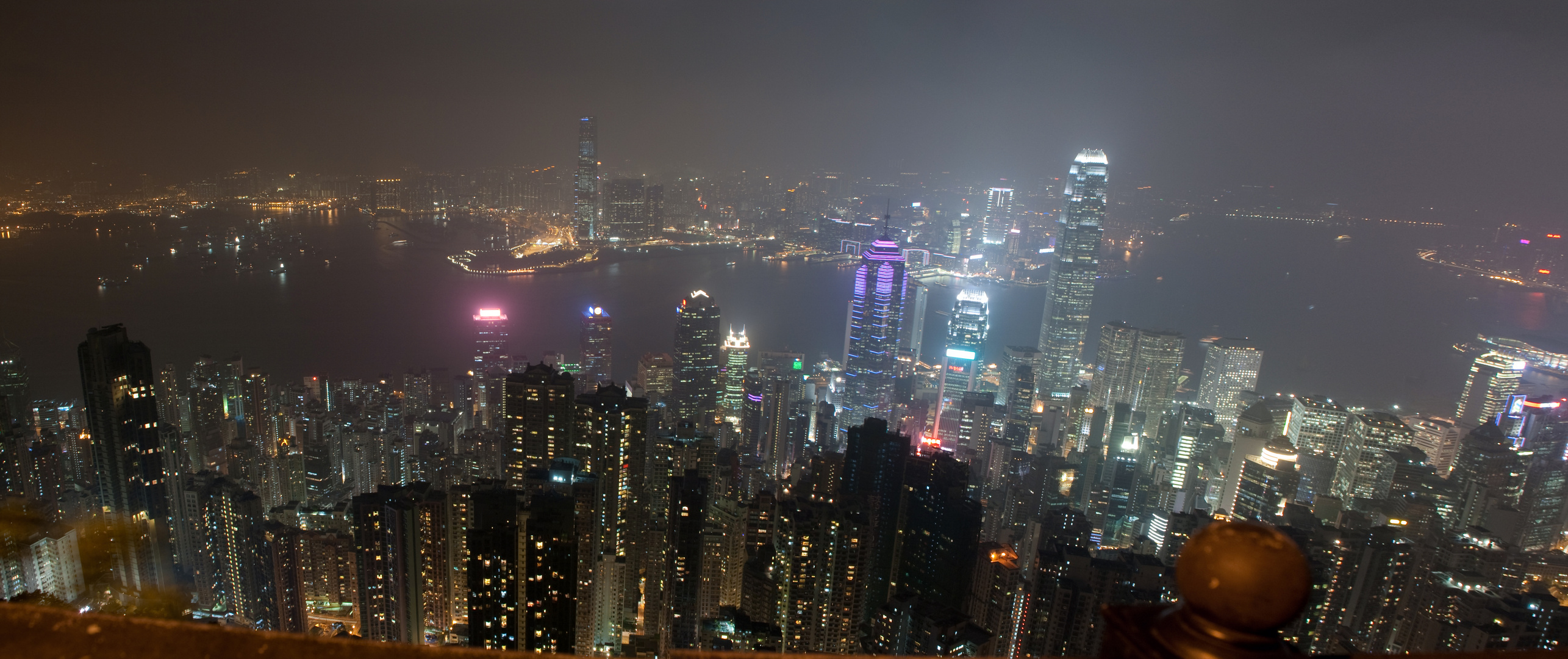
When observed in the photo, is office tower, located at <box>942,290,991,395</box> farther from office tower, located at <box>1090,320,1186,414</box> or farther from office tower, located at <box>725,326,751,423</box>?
office tower, located at <box>725,326,751,423</box>

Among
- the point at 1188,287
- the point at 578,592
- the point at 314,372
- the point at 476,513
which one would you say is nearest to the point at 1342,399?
the point at 1188,287

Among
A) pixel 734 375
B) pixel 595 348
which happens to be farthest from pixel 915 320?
pixel 595 348

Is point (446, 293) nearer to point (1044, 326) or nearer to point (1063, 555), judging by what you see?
point (1063, 555)

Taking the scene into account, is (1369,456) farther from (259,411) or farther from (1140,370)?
(259,411)

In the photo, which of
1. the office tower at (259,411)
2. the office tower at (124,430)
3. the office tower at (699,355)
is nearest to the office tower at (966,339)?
the office tower at (699,355)

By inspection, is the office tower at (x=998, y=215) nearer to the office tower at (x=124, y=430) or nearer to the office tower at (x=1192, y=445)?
the office tower at (x=1192, y=445)

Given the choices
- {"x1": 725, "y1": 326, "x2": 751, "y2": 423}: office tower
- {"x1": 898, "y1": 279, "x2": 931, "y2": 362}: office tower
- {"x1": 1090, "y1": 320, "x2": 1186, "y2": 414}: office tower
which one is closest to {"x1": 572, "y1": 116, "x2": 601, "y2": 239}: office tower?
{"x1": 725, "y1": 326, "x2": 751, "y2": 423}: office tower
